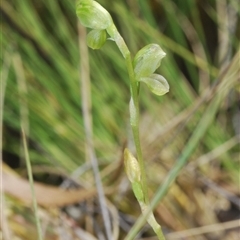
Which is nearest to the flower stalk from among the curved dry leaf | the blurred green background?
the curved dry leaf

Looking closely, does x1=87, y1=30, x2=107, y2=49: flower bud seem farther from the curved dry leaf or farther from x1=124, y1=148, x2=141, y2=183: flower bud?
the curved dry leaf

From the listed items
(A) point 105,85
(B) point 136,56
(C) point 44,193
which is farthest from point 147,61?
(A) point 105,85

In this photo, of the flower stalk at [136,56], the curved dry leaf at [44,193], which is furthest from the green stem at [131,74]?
the curved dry leaf at [44,193]

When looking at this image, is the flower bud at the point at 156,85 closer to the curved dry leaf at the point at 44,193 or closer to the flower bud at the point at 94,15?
the flower bud at the point at 94,15

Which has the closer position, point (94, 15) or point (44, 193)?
point (94, 15)

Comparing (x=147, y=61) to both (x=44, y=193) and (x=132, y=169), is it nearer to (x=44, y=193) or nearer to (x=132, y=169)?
(x=132, y=169)
